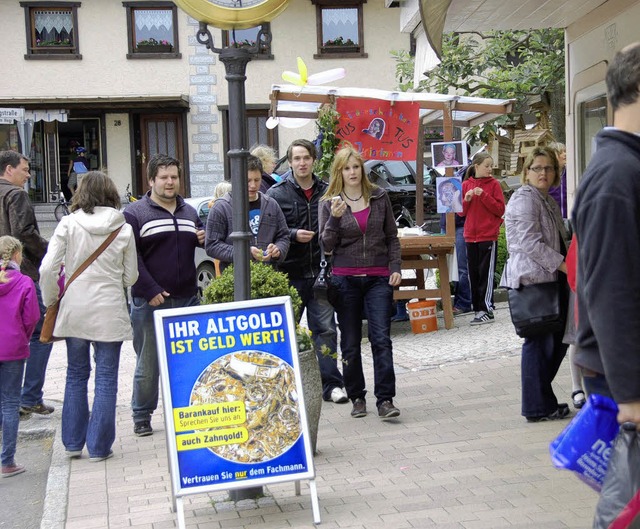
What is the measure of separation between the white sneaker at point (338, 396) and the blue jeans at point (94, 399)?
74.2 inches

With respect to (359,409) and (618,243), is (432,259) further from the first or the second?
(618,243)

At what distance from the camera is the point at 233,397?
4.87 m

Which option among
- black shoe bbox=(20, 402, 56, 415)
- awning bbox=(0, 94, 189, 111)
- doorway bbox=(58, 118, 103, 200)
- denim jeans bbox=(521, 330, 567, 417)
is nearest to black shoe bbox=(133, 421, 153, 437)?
black shoe bbox=(20, 402, 56, 415)

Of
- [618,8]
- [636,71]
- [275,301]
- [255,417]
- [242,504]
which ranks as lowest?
[242,504]

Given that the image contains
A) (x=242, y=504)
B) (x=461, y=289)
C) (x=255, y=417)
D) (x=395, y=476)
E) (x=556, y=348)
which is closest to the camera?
(x=255, y=417)

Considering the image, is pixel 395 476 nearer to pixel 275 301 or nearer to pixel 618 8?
pixel 275 301

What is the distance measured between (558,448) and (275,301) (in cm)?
213

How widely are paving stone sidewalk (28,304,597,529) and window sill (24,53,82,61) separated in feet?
71.2

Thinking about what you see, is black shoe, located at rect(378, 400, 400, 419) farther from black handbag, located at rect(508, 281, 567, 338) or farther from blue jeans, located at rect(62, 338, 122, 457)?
blue jeans, located at rect(62, 338, 122, 457)

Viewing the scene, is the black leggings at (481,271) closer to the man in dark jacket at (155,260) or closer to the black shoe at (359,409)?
the black shoe at (359,409)

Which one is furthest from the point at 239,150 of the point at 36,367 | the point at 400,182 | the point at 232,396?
the point at 400,182

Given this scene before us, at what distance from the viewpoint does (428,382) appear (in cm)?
825

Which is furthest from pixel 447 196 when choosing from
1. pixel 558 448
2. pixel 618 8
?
pixel 558 448

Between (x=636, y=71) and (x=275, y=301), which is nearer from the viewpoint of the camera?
(x=636, y=71)
